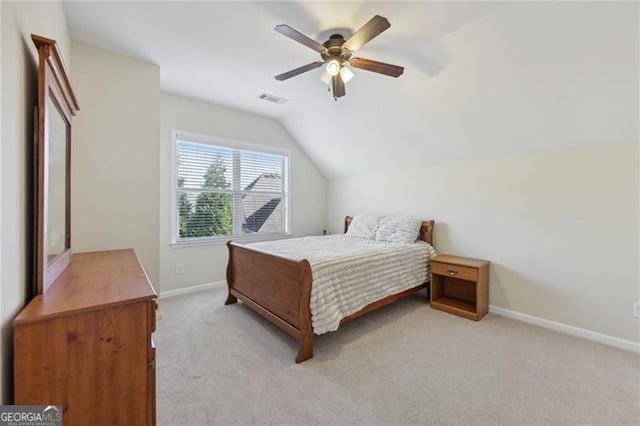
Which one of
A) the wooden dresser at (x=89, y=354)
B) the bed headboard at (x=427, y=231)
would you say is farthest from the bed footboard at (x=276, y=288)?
the bed headboard at (x=427, y=231)

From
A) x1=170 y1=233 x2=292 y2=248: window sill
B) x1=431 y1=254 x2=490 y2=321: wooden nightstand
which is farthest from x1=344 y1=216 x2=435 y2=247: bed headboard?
x1=170 y1=233 x2=292 y2=248: window sill

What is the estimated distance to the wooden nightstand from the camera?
9.29ft

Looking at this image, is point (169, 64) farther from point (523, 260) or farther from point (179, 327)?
point (523, 260)

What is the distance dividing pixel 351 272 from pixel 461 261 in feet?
4.68

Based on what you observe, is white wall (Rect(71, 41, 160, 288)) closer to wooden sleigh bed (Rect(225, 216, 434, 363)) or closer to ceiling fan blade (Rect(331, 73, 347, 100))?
wooden sleigh bed (Rect(225, 216, 434, 363))

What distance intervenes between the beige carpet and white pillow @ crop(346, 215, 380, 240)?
4.66 ft

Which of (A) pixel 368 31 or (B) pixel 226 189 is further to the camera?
(B) pixel 226 189

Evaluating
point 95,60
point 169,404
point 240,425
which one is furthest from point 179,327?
point 95,60

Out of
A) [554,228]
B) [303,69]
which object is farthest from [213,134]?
[554,228]

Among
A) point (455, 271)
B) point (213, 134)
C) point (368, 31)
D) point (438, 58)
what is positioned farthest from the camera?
point (213, 134)

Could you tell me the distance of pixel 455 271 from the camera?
117 inches

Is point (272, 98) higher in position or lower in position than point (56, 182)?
higher

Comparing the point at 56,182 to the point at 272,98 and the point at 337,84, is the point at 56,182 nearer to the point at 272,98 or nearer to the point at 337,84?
the point at 337,84

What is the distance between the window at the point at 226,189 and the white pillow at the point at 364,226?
1.23 metres
